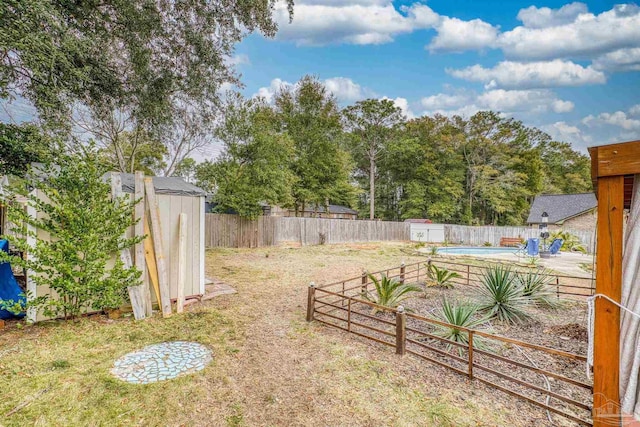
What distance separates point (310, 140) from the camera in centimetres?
2064

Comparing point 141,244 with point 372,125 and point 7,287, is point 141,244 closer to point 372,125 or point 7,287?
point 7,287

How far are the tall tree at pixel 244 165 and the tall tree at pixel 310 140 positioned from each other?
21.6 ft

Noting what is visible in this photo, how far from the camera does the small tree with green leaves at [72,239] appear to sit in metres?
3.38

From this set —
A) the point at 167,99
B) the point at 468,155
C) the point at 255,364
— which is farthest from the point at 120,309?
the point at 468,155

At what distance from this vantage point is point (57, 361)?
286cm

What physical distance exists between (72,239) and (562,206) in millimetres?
26360

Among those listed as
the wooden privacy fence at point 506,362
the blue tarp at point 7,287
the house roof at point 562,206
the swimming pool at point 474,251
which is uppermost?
the house roof at point 562,206

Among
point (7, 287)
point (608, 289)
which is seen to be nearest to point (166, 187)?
point (7, 287)

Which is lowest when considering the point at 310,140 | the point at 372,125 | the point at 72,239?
the point at 72,239

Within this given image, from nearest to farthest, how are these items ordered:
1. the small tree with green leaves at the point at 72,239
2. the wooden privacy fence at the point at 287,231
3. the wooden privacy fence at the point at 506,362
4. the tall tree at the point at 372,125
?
1. the wooden privacy fence at the point at 506,362
2. the small tree with green leaves at the point at 72,239
3. the wooden privacy fence at the point at 287,231
4. the tall tree at the point at 372,125

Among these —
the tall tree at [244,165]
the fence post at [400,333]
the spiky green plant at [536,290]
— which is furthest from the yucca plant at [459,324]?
the tall tree at [244,165]

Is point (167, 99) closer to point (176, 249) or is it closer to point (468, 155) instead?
point (176, 249)

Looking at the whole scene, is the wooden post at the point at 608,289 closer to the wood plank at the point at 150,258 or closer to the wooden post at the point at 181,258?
the wooden post at the point at 181,258

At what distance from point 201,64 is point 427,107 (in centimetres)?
2632
